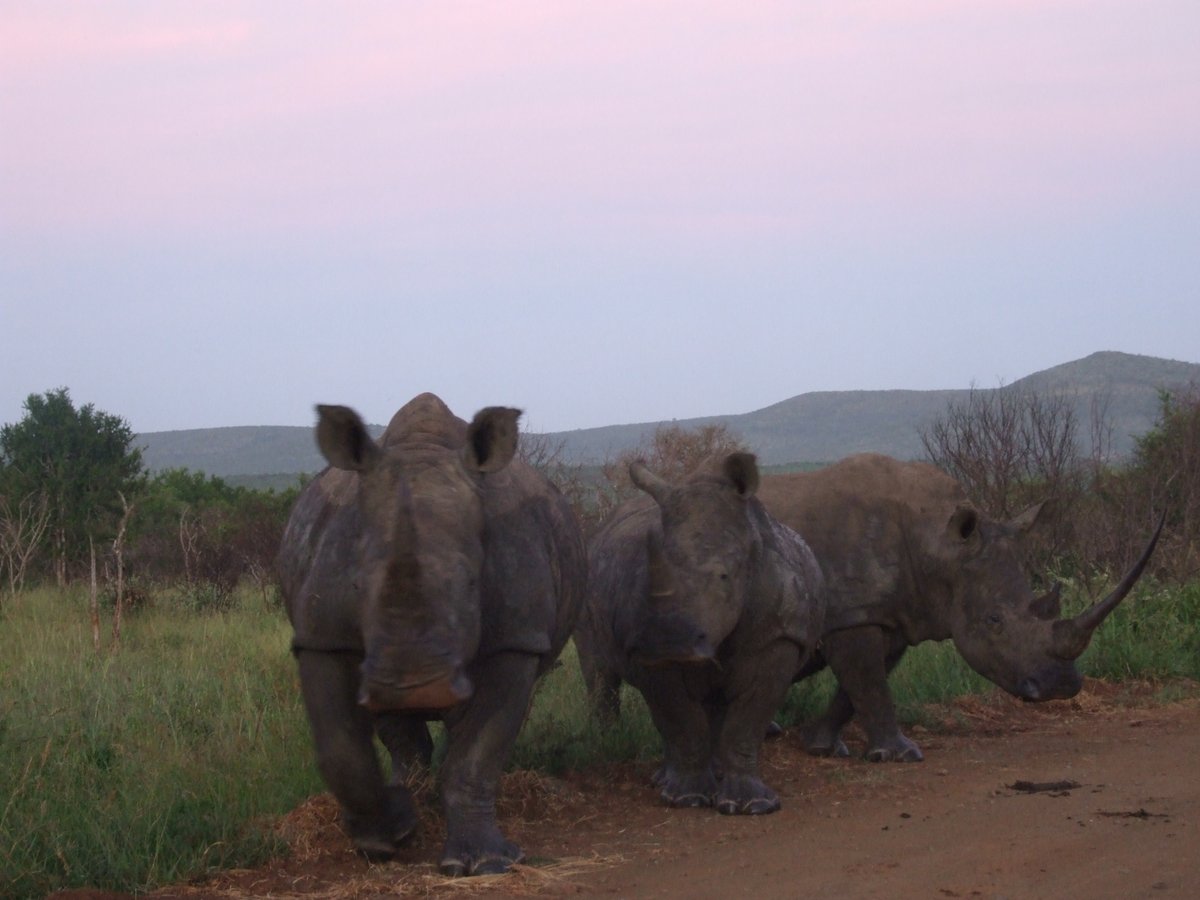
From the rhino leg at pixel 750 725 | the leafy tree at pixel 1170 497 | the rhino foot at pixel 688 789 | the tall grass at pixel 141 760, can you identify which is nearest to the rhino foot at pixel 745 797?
the rhino leg at pixel 750 725

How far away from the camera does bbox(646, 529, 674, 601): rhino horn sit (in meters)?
6.89

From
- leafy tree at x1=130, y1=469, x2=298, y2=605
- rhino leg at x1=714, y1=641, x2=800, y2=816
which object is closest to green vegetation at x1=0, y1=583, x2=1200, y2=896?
rhino leg at x1=714, y1=641, x2=800, y2=816

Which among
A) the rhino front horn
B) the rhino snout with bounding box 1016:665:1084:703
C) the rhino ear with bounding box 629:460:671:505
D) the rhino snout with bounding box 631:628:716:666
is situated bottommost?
the rhino snout with bounding box 1016:665:1084:703

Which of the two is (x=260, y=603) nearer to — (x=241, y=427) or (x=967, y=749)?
(x=967, y=749)

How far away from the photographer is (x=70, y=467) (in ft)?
69.2

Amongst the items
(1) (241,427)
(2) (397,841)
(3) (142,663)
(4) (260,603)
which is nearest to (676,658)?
(2) (397,841)

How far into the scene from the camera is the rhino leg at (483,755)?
5.61m

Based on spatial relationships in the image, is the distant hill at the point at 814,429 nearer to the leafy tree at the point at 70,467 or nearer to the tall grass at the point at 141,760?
the leafy tree at the point at 70,467

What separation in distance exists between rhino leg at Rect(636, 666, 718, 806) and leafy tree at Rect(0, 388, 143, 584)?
1173 cm

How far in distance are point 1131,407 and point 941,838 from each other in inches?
3370

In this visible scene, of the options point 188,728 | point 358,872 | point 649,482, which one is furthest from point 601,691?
point 358,872

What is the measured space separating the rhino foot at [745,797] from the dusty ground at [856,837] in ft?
0.23

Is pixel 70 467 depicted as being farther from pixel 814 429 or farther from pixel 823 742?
pixel 814 429

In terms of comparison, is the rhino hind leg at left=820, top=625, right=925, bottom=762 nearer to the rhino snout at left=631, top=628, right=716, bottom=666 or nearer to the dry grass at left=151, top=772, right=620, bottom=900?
the rhino snout at left=631, top=628, right=716, bottom=666
